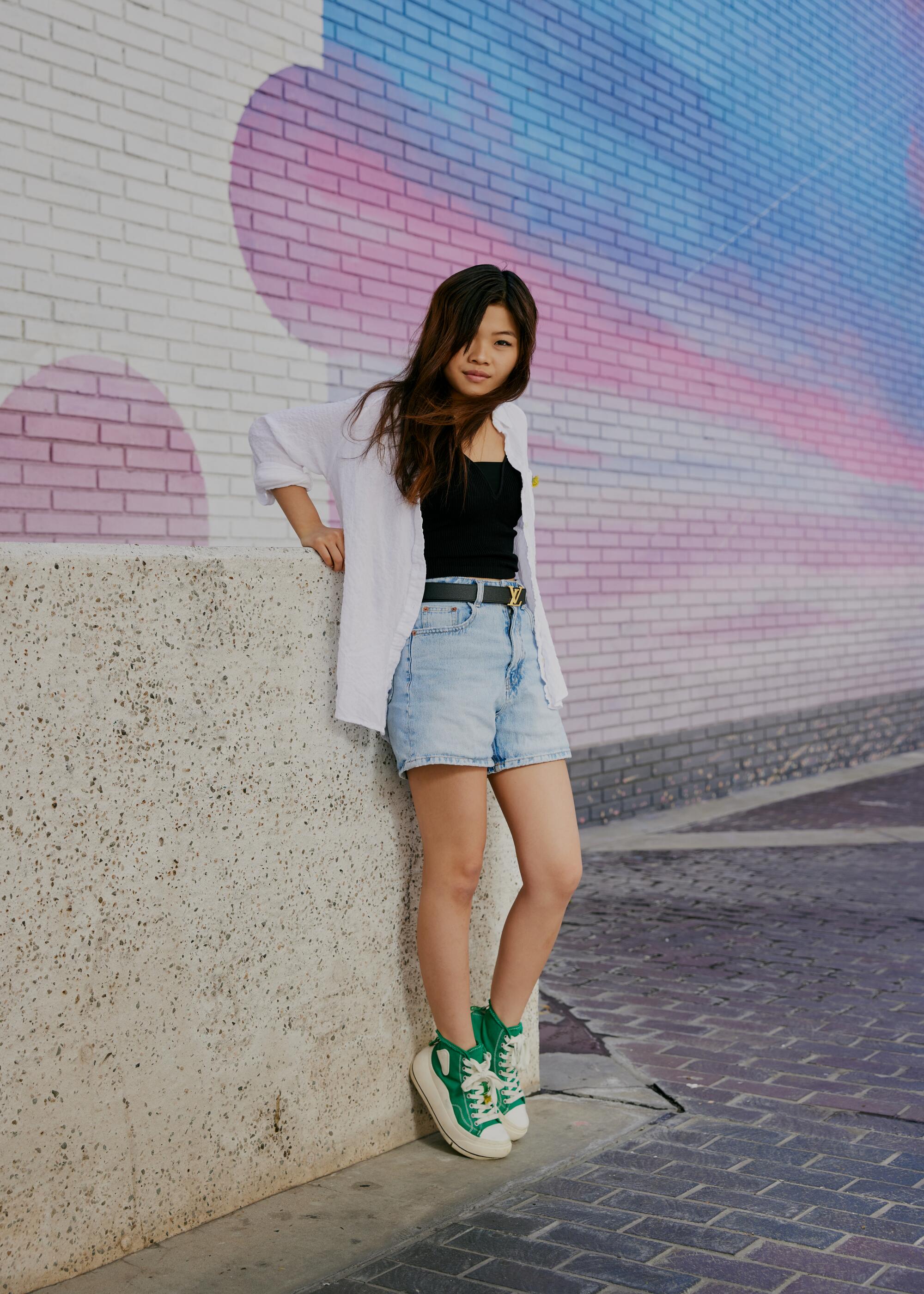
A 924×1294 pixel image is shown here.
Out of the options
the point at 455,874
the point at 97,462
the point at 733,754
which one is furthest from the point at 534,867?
the point at 733,754

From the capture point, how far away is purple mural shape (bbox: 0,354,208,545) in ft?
15.7

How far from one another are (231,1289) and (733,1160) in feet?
3.91

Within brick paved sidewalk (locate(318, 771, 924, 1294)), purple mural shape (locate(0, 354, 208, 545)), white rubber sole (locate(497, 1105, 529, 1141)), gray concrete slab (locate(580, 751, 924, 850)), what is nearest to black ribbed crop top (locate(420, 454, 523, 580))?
white rubber sole (locate(497, 1105, 529, 1141))

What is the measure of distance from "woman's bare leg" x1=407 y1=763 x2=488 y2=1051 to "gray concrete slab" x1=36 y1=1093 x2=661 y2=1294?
30cm

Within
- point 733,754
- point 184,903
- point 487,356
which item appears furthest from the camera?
point 733,754

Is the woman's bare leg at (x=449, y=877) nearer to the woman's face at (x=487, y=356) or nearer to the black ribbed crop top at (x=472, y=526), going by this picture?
the black ribbed crop top at (x=472, y=526)

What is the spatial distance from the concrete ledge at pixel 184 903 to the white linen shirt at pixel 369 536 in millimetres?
69

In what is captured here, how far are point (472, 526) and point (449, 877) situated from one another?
80 centimetres

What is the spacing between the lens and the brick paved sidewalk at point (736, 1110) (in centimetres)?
250

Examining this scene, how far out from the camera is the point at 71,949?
2.42 m

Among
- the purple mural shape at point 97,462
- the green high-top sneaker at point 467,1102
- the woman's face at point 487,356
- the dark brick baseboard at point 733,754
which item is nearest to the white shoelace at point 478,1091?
the green high-top sneaker at point 467,1102

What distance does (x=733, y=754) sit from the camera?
9.20 m

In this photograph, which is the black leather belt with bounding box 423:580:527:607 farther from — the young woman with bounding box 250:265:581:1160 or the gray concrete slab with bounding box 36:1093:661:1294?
the gray concrete slab with bounding box 36:1093:661:1294

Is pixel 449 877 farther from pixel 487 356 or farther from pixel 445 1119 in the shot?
pixel 487 356
